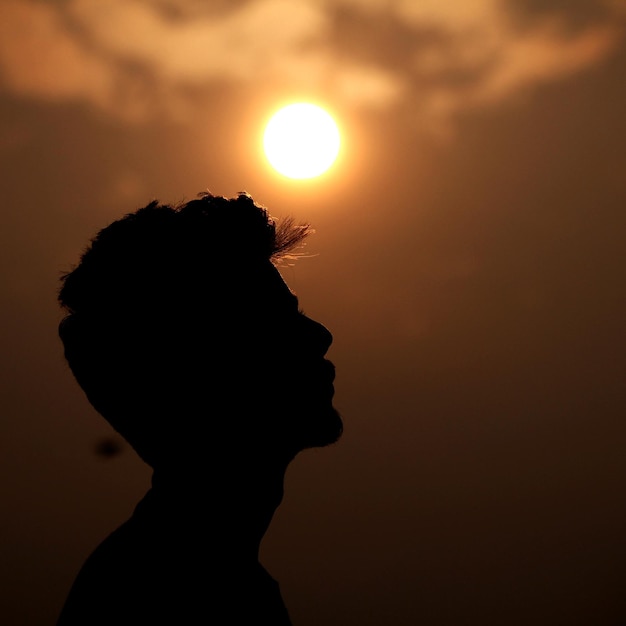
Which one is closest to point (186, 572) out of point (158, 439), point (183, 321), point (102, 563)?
point (102, 563)

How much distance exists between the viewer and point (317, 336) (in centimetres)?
285

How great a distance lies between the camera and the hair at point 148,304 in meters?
2.62

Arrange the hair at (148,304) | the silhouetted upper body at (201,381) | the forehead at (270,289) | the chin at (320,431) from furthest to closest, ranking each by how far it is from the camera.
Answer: the forehead at (270,289)
the chin at (320,431)
the hair at (148,304)
the silhouetted upper body at (201,381)

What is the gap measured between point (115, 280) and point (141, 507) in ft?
2.74

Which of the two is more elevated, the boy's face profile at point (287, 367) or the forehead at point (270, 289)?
the forehead at point (270, 289)

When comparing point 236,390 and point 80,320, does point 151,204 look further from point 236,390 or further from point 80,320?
point 236,390

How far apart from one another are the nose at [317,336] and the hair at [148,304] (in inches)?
11.3

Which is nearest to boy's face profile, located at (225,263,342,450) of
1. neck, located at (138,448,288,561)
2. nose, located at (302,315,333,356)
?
nose, located at (302,315,333,356)

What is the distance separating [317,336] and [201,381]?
49 centimetres

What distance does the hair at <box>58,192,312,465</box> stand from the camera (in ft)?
8.59

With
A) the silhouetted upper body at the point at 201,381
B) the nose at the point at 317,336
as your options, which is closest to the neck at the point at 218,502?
the silhouetted upper body at the point at 201,381

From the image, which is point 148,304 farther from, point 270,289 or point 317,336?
point 317,336

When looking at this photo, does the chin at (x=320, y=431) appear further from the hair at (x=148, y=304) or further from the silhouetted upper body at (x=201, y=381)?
the hair at (x=148, y=304)

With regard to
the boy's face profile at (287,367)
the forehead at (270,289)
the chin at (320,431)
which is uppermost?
the forehead at (270,289)
